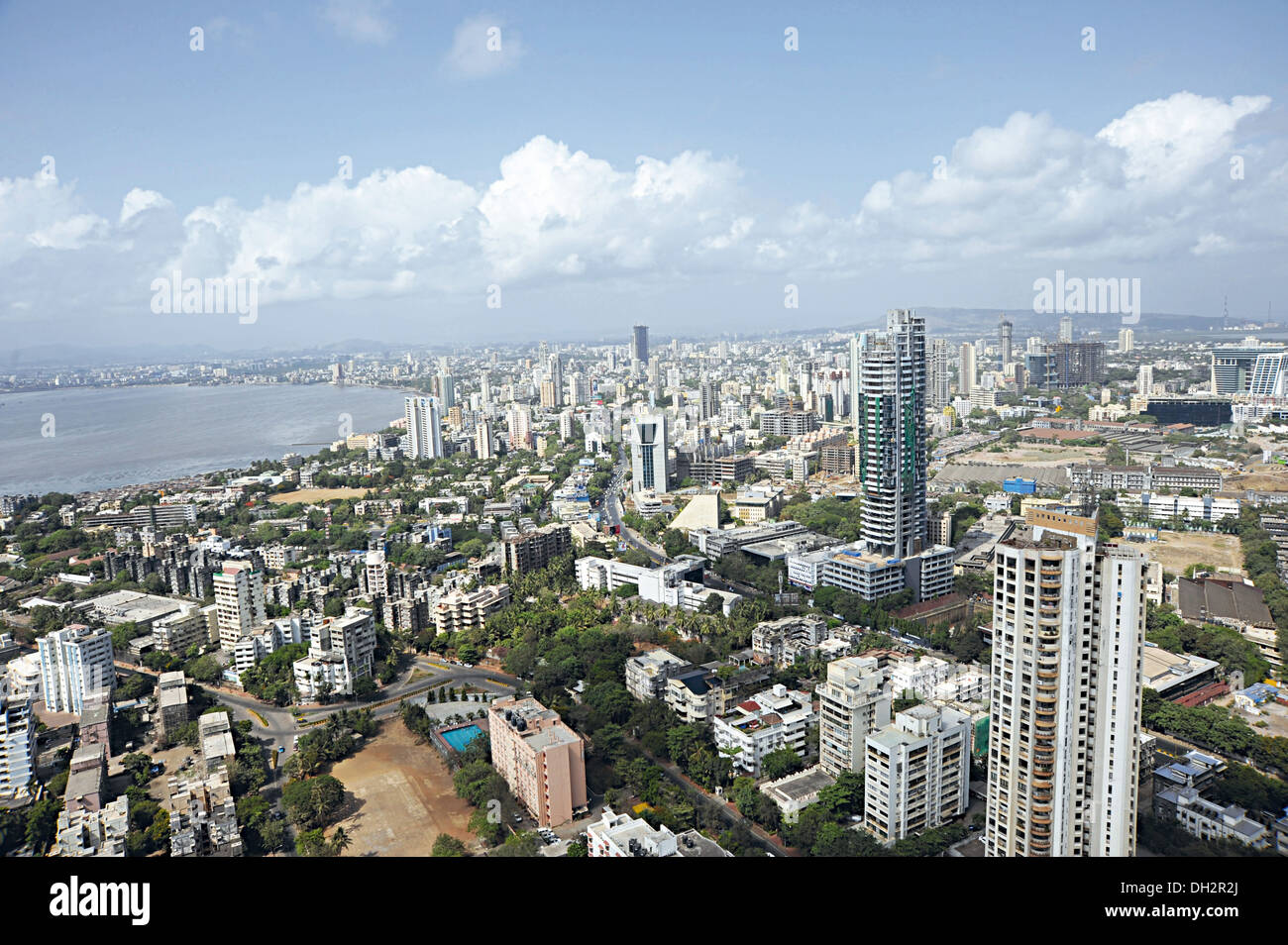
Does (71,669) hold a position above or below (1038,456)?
below

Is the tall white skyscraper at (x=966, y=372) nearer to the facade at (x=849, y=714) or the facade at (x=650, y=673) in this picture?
the facade at (x=650, y=673)

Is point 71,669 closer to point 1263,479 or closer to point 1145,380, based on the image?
point 1263,479

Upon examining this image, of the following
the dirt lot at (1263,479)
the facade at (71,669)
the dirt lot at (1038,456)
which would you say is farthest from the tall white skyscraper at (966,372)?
the facade at (71,669)

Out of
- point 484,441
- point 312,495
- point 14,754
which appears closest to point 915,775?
point 14,754

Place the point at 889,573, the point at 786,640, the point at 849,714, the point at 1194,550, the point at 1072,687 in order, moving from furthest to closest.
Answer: the point at 1194,550 < the point at 889,573 < the point at 786,640 < the point at 849,714 < the point at 1072,687

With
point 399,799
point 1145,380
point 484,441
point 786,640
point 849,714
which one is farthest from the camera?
point 1145,380

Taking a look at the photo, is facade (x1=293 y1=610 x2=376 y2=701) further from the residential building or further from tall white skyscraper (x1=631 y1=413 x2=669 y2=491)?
tall white skyscraper (x1=631 y1=413 x2=669 y2=491)

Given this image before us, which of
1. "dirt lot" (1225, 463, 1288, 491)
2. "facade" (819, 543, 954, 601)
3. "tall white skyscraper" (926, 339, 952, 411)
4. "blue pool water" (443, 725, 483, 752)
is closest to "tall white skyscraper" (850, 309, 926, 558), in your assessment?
"facade" (819, 543, 954, 601)
